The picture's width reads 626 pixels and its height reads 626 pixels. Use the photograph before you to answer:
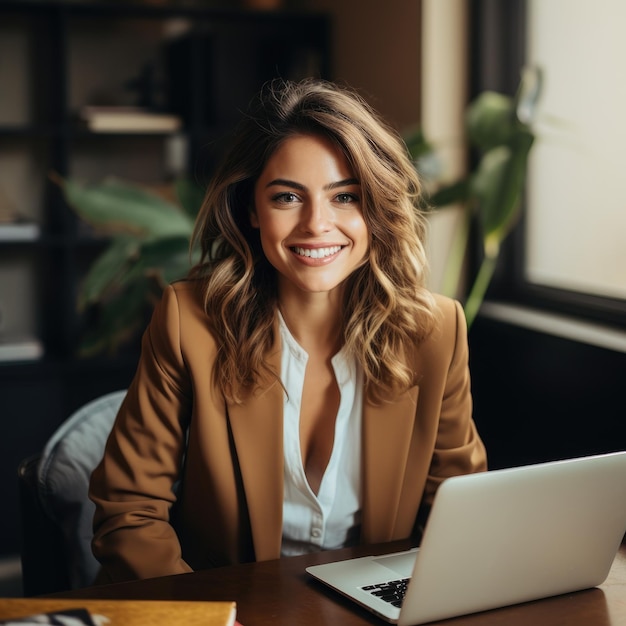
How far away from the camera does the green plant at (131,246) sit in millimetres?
2719

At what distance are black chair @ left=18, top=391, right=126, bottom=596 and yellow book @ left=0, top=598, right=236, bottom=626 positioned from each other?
1.86 feet

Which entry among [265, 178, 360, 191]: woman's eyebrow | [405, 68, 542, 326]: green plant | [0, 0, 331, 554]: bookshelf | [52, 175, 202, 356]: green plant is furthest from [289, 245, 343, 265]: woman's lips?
[0, 0, 331, 554]: bookshelf

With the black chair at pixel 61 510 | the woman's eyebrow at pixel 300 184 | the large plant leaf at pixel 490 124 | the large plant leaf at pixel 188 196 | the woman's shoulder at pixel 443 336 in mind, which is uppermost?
the large plant leaf at pixel 490 124

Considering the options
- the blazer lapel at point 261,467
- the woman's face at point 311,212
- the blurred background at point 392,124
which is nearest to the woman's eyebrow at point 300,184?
the woman's face at point 311,212

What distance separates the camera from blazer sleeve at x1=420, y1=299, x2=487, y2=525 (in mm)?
1662

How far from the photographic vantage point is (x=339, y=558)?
4.54 feet

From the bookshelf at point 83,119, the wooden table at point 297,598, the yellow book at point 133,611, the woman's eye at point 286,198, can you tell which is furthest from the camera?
the bookshelf at point 83,119

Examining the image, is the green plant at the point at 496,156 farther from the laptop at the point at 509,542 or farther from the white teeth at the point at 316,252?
the laptop at the point at 509,542

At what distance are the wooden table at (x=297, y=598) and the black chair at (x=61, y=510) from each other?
41 centimetres

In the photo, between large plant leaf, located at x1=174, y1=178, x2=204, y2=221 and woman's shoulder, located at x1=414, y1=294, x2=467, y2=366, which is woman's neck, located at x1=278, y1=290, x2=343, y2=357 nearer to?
woman's shoulder, located at x1=414, y1=294, x2=467, y2=366

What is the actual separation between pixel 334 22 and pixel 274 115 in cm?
233

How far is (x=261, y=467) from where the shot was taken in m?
1.57

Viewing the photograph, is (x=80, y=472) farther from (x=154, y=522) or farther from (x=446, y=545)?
(x=446, y=545)

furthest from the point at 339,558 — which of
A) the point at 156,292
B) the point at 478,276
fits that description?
the point at 478,276
